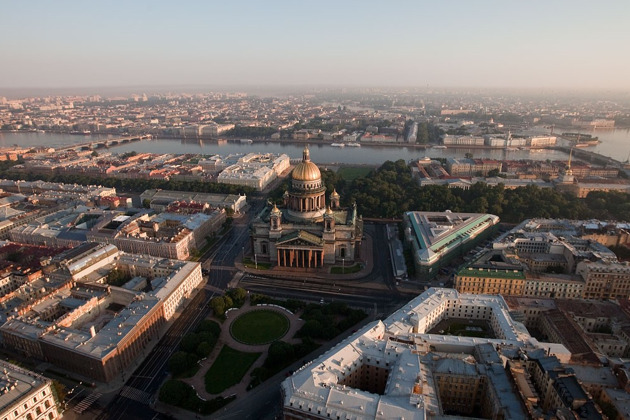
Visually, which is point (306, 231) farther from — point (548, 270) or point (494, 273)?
point (548, 270)

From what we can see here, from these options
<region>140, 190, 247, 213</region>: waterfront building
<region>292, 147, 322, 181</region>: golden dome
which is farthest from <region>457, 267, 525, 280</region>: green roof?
<region>140, 190, 247, 213</region>: waterfront building

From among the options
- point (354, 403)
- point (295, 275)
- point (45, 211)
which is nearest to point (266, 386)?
point (354, 403)

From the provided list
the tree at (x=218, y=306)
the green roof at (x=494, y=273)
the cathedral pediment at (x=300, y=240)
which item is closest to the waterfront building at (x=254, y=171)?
the cathedral pediment at (x=300, y=240)

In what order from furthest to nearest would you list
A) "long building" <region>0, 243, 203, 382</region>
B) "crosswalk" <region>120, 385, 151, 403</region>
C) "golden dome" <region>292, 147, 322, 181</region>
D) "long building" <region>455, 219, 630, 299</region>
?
"golden dome" <region>292, 147, 322, 181</region> → "long building" <region>455, 219, 630, 299</region> → "long building" <region>0, 243, 203, 382</region> → "crosswalk" <region>120, 385, 151, 403</region>

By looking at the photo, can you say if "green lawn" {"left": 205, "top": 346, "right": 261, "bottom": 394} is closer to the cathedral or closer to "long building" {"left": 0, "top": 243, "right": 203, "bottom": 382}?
"long building" {"left": 0, "top": 243, "right": 203, "bottom": 382}

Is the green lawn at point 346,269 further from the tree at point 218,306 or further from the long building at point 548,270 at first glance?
the tree at point 218,306

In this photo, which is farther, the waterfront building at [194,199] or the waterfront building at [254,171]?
the waterfront building at [254,171]
